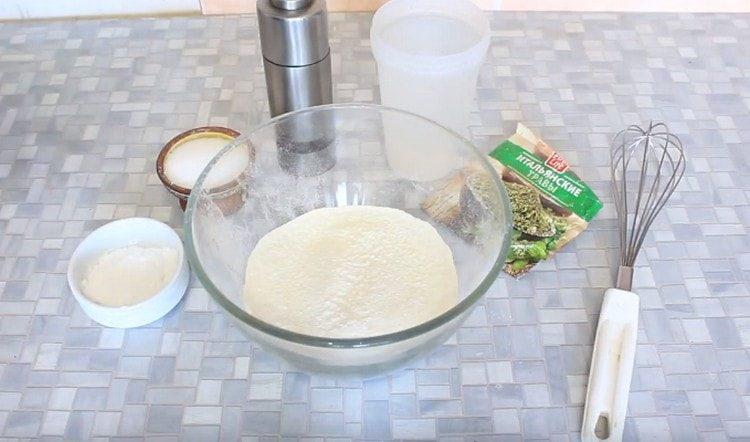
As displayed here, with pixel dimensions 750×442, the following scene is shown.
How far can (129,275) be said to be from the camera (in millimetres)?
570

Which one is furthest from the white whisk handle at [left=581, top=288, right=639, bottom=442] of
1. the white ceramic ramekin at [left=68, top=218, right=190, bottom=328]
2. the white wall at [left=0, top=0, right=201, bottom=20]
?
the white wall at [left=0, top=0, right=201, bottom=20]

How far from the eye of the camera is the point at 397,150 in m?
0.63

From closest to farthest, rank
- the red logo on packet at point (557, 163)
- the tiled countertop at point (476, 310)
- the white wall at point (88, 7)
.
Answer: the tiled countertop at point (476, 310) → the red logo on packet at point (557, 163) → the white wall at point (88, 7)

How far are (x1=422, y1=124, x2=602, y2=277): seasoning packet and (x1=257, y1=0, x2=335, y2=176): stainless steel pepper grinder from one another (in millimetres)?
119

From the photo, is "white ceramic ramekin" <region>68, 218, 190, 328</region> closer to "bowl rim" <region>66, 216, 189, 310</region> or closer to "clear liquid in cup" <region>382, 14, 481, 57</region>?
"bowl rim" <region>66, 216, 189, 310</region>

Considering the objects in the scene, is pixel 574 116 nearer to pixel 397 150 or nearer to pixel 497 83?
pixel 497 83

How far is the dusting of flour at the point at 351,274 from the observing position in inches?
19.9

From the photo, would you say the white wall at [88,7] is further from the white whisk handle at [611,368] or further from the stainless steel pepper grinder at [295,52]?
the white whisk handle at [611,368]

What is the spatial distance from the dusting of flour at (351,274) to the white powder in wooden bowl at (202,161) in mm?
67

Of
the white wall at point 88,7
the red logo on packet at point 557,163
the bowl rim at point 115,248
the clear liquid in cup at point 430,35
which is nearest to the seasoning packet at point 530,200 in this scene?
the red logo on packet at point 557,163

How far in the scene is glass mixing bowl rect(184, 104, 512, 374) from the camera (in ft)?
1.63

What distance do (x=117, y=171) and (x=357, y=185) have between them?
10.1 inches

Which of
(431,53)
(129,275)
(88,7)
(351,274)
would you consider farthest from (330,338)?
(88,7)

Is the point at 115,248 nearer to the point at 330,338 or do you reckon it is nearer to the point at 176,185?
the point at 176,185
